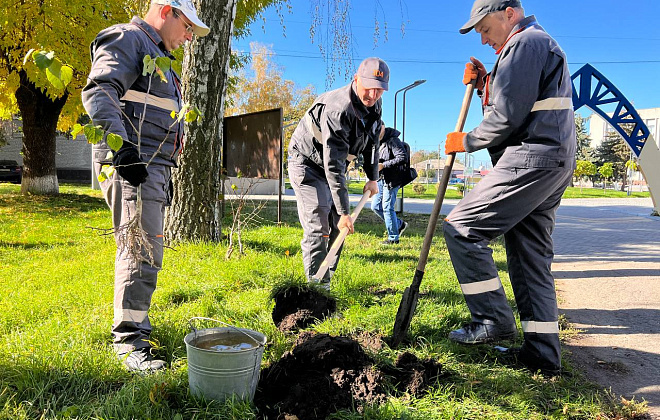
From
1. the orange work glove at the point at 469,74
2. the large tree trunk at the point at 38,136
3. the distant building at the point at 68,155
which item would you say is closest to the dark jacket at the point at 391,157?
the orange work glove at the point at 469,74

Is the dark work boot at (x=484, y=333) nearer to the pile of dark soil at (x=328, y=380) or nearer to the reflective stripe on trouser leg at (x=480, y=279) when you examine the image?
the reflective stripe on trouser leg at (x=480, y=279)

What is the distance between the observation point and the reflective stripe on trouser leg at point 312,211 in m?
4.18

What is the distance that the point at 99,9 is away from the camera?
11.5m

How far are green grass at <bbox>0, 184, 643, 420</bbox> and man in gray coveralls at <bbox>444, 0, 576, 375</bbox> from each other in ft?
1.03

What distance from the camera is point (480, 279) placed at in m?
2.98

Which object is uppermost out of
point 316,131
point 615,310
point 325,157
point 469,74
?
point 469,74

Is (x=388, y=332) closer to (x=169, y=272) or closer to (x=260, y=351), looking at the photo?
(x=260, y=351)

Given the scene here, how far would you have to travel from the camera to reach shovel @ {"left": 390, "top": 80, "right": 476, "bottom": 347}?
318 cm

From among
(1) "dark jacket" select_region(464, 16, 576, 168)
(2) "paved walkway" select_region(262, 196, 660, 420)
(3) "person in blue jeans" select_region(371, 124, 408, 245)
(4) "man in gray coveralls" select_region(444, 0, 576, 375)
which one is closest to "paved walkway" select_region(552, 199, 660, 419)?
(2) "paved walkway" select_region(262, 196, 660, 420)

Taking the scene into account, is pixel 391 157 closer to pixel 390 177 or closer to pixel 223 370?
pixel 390 177

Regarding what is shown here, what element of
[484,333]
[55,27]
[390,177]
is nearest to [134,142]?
[484,333]

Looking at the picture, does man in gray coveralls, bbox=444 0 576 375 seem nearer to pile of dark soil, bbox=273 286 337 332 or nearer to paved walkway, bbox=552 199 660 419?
paved walkway, bbox=552 199 660 419

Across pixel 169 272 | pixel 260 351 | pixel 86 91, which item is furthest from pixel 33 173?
pixel 260 351

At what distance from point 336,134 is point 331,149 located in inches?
5.0
